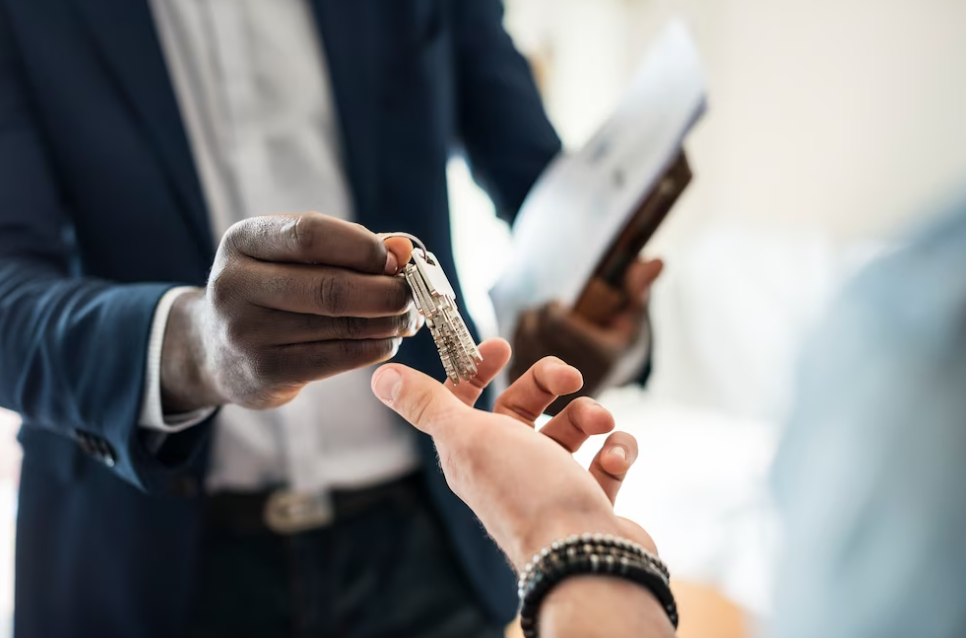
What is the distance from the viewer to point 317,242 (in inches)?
10.3

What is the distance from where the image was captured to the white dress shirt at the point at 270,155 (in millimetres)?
462

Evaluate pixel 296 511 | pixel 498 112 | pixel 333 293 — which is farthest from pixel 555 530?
pixel 498 112

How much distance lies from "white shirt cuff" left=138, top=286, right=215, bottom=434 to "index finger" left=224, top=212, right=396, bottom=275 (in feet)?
0.35

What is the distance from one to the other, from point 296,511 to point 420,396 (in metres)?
0.29

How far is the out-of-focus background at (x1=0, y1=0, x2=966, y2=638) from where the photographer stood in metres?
1.44

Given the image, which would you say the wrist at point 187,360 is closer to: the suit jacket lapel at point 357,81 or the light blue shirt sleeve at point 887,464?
the suit jacket lapel at point 357,81

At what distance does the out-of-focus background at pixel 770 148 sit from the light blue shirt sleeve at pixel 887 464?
58 centimetres

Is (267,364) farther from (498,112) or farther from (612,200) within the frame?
(498,112)

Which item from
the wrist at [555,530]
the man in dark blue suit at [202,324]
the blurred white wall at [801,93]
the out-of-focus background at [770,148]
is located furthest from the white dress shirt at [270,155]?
the blurred white wall at [801,93]

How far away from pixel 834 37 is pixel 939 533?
1.52 meters

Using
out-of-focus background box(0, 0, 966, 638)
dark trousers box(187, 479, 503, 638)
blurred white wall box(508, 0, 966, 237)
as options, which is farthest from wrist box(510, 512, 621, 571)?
blurred white wall box(508, 0, 966, 237)

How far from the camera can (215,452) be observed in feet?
1.65

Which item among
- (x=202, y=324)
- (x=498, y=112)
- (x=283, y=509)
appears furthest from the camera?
(x=498, y=112)

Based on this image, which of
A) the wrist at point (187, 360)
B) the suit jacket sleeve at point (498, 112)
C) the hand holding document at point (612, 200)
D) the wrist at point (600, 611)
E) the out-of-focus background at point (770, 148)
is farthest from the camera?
the out-of-focus background at point (770, 148)
